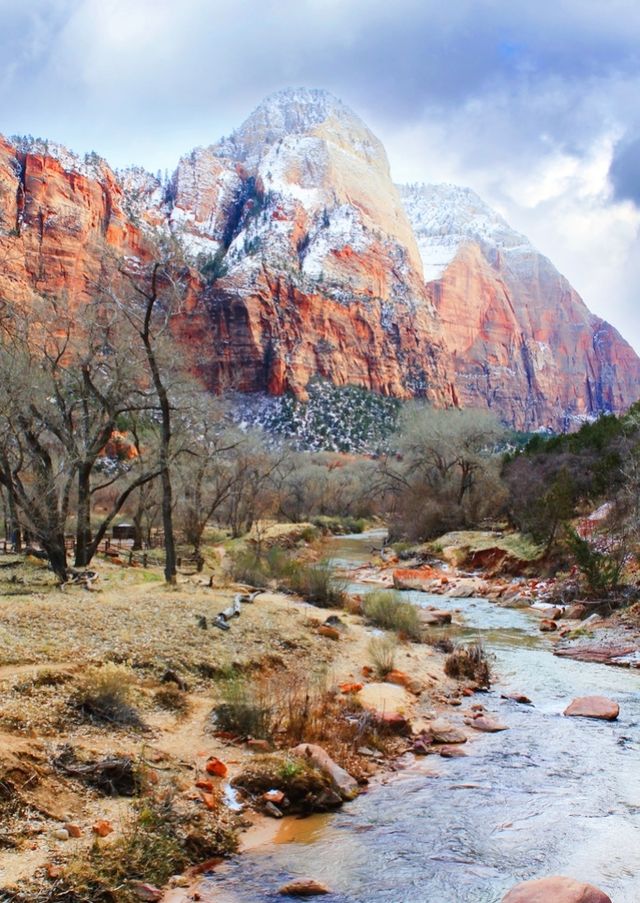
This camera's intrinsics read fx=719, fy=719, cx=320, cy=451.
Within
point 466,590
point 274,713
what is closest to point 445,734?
point 274,713

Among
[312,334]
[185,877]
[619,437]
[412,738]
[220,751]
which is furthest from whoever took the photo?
[312,334]

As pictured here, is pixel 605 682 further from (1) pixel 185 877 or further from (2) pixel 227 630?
(1) pixel 185 877

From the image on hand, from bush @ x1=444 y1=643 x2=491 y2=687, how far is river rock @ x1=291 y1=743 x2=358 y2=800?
17.1ft

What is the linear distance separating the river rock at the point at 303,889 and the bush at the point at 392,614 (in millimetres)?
10316

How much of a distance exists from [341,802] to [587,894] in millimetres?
2621

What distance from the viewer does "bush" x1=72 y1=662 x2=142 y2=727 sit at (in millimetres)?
7426

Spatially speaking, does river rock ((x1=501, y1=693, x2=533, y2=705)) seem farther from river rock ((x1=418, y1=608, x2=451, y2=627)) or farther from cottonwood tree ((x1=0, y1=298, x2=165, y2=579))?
cottonwood tree ((x1=0, y1=298, x2=165, y2=579))

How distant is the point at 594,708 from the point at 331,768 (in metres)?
4.63

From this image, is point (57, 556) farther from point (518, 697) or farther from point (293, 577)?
point (518, 697)

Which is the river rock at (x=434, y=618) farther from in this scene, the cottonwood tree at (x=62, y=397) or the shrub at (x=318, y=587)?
the cottonwood tree at (x=62, y=397)

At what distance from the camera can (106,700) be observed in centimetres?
760

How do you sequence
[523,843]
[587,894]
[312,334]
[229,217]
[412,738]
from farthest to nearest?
[229,217]
[312,334]
[412,738]
[523,843]
[587,894]

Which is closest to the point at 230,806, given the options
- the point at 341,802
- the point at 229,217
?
the point at 341,802

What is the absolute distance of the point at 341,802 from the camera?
262 inches
